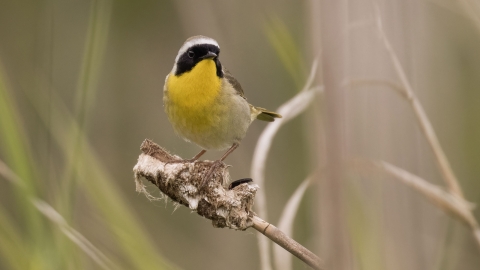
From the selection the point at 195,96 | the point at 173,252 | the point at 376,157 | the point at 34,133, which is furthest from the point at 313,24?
the point at 173,252

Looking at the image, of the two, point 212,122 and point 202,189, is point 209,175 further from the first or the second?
point 212,122

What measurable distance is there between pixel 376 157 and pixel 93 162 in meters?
0.90

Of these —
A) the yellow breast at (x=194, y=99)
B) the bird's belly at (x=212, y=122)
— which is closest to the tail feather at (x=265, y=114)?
the bird's belly at (x=212, y=122)

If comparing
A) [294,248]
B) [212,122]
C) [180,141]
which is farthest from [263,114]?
[294,248]

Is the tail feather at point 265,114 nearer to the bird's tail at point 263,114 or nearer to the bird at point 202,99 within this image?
the bird's tail at point 263,114

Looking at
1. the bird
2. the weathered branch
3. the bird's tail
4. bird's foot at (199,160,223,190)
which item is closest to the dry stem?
the weathered branch

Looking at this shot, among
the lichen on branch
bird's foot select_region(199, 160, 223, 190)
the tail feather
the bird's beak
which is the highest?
the bird's beak

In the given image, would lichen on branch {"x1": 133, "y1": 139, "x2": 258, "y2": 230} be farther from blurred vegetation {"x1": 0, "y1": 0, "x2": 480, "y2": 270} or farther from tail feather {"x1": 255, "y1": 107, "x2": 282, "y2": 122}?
tail feather {"x1": 255, "y1": 107, "x2": 282, "y2": 122}

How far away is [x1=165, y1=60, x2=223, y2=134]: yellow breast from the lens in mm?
2898

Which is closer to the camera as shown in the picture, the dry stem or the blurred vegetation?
the dry stem

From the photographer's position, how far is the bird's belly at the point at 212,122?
290 cm

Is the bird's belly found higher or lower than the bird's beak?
lower

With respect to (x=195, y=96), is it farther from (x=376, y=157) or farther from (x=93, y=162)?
(x=376, y=157)

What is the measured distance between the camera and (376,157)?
1769 mm
